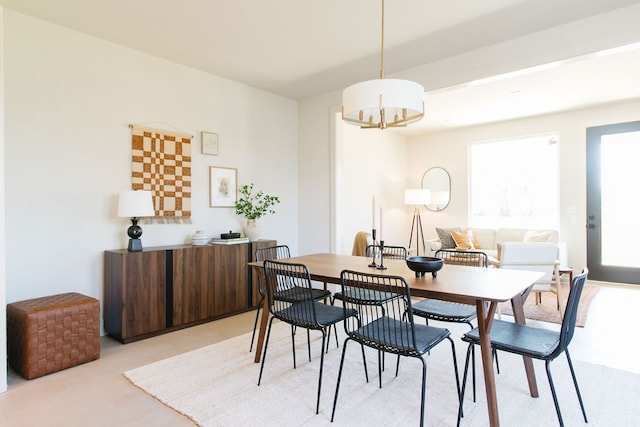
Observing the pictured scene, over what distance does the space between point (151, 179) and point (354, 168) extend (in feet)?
10.7

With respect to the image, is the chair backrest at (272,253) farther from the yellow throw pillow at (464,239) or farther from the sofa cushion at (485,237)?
the sofa cushion at (485,237)

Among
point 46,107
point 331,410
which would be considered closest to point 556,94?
point 331,410

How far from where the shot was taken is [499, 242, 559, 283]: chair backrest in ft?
12.4

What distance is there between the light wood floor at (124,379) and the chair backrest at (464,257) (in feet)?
3.17

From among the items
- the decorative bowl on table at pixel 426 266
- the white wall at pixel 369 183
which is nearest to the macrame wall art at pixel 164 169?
the white wall at pixel 369 183

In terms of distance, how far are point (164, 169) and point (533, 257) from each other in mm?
3903

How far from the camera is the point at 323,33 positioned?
3.20m

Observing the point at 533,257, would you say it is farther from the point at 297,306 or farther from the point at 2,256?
the point at 2,256

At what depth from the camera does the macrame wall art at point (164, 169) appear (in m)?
3.55

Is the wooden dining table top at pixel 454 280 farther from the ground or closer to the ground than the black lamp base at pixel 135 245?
closer to the ground

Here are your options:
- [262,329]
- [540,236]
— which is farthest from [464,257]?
[540,236]

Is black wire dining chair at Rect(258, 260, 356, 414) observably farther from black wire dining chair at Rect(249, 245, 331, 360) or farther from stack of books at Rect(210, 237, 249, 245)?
stack of books at Rect(210, 237, 249, 245)

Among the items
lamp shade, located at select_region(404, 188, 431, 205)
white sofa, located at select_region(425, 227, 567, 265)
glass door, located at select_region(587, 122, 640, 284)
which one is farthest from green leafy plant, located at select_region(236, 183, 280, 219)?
glass door, located at select_region(587, 122, 640, 284)

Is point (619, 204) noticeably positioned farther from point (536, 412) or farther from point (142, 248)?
point (142, 248)
